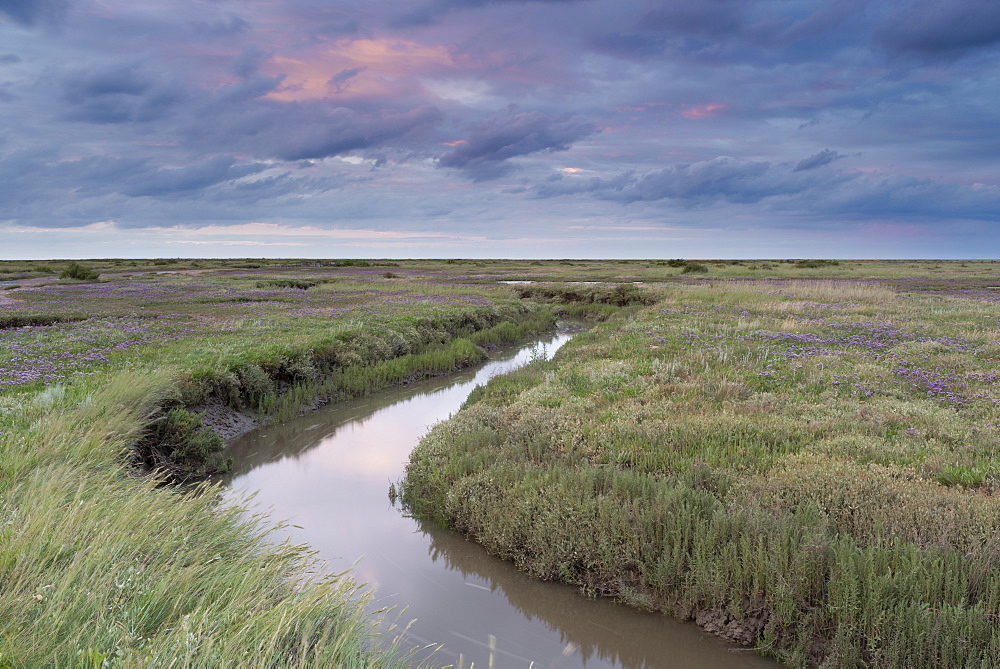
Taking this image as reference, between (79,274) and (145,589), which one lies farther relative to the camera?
(79,274)

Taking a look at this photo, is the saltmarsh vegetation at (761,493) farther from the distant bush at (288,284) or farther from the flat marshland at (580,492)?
the distant bush at (288,284)

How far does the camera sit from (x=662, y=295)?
37.0m

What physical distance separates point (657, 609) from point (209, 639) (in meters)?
4.67

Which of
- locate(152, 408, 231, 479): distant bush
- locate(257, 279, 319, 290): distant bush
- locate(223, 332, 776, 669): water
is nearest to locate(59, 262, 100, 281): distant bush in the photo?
locate(257, 279, 319, 290): distant bush

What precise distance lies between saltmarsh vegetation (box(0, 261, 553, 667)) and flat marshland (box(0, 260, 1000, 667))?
37 mm

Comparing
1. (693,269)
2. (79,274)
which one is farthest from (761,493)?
(693,269)

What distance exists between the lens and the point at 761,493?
6.83 metres

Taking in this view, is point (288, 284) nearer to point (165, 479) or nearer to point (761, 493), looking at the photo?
point (165, 479)

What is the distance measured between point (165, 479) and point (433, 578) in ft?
13.8

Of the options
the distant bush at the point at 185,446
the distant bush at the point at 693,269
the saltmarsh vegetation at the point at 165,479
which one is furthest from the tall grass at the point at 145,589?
the distant bush at the point at 693,269

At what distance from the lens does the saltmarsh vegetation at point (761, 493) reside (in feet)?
16.4

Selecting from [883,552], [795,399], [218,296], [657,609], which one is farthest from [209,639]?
[218,296]

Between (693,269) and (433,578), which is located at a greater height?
(693,269)

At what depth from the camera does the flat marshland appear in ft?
11.8
